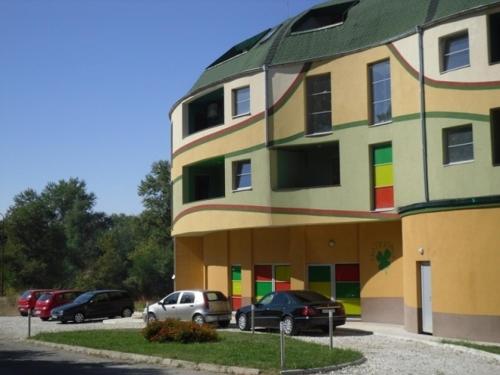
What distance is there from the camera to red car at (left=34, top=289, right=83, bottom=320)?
37.8 m

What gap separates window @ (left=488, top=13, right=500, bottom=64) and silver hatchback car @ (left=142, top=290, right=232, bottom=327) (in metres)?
12.8

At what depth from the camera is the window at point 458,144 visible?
24031 mm

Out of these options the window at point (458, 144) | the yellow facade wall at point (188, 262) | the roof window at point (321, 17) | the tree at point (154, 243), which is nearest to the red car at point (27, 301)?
the yellow facade wall at point (188, 262)

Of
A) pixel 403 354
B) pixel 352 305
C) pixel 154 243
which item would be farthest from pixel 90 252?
pixel 403 354

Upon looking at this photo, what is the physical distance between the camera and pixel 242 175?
3281 centimetres

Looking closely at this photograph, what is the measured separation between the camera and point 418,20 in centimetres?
2641

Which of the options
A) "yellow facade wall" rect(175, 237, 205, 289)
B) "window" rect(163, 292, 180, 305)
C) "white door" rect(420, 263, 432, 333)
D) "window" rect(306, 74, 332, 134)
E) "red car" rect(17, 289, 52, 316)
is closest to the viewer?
"white door" rect(420, 263, 432, 333)

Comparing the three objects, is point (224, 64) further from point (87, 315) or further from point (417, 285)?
point (417, 285)

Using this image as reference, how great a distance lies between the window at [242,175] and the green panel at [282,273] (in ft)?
13.8

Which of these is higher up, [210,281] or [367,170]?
[367,170]

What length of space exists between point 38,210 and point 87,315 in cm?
4173

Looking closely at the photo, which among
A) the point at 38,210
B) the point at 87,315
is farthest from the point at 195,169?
the point at 38,210

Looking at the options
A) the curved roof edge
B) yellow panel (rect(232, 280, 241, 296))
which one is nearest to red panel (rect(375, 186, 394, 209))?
the curved roof edge

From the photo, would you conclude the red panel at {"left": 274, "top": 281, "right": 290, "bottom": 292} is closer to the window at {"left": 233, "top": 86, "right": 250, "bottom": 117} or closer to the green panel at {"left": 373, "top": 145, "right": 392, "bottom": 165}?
the window at {"left": 233, "top": 86, "right": 250, "bottom": 117}
